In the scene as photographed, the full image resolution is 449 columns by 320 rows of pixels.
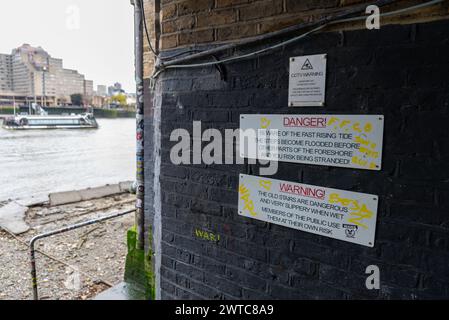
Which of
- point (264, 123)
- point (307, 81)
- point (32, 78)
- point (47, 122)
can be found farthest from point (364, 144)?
point (32, 78)

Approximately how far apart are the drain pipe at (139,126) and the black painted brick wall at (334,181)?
1.06m

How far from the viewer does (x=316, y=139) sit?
1616 mm

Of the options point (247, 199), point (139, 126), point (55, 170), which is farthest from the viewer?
point (55, 170)

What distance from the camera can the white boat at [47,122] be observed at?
3365 cm

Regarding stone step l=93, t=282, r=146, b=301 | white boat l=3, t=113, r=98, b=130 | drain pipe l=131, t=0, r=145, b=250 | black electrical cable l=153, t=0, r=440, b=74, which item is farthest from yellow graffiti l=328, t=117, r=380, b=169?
white boat l=3, t=113, r=98, b=130

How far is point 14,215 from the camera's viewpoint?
716 cm

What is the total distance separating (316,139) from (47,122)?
3979cm

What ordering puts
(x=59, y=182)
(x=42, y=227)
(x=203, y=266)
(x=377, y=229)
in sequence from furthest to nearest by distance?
(x=59, y=182) → (x=42, y=227) → (x=203, y=266) → (x=377, y=229)

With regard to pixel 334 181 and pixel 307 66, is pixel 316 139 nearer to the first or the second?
pixel 334 181

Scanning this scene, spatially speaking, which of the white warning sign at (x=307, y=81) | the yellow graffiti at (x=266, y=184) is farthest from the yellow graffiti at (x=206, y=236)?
the white warning sign at (x=307, y=81)
